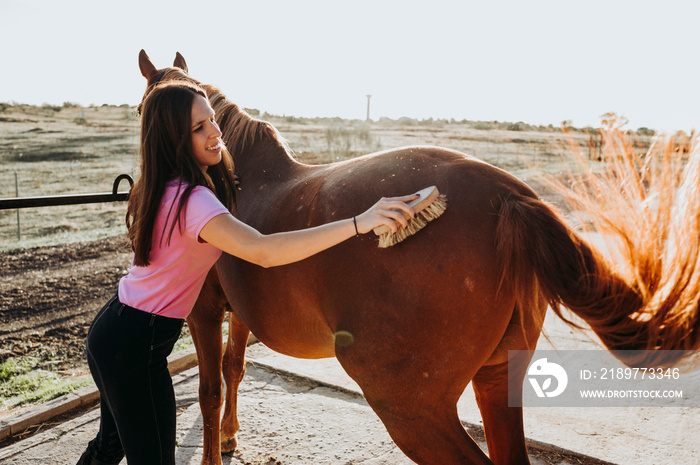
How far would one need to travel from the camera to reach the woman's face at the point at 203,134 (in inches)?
69.6

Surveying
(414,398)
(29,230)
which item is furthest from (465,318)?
(29,230)

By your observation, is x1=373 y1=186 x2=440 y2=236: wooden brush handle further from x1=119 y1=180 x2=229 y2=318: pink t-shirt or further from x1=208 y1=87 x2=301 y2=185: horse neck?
x1=208 y1=87 x2=301 y2=185: horse neck

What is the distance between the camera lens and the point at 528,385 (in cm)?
370

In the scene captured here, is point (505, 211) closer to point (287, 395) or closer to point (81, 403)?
point (287, 395)

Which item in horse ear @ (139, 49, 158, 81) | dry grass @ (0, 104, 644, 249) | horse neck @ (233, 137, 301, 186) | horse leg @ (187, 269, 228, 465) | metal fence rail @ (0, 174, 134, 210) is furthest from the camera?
dry grass @ (0, 104, 644, 249)

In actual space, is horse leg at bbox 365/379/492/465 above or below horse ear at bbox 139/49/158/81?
below

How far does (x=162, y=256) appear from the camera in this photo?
1.76m

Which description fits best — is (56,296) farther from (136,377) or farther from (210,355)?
(136,377)

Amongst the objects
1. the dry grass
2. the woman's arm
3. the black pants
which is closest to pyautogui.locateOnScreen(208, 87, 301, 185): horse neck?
the dry grass

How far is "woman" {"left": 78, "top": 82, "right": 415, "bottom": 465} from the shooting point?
164 cm

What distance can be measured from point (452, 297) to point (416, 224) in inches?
10.3

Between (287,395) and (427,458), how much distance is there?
7.32 ft

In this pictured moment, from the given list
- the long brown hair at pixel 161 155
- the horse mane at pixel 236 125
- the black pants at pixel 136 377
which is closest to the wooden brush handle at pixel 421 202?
the long brown hair at pixel 161 155

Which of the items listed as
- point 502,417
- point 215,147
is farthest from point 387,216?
point 502,417
